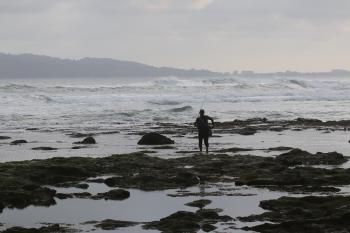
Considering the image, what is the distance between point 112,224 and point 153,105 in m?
59.5

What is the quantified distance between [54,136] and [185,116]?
68.8ft

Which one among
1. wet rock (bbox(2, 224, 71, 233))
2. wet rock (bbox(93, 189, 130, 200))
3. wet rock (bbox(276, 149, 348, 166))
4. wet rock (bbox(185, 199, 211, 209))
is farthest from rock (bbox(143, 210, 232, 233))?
wet rock (bbox(276, 149, 348, 166))

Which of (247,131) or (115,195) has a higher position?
(247,131)

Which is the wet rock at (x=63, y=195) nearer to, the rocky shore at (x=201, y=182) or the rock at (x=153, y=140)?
the rocky shore at (x=201, y=182)

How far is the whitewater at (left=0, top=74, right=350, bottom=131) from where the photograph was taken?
1944 inches

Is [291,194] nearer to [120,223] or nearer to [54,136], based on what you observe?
[120,223]

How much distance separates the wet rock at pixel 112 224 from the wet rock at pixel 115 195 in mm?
2637

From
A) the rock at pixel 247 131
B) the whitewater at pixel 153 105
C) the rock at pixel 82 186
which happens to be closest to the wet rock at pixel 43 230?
the rock at pixel 82 186

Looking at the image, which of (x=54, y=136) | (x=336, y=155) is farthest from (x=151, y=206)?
(x=54, y=136)

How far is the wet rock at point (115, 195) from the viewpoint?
A: 594 inches

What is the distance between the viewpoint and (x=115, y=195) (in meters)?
15.2

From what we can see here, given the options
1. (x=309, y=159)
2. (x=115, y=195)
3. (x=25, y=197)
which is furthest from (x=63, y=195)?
(x=309, y=159)

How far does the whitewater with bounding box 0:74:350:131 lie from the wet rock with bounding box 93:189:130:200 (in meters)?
25.3

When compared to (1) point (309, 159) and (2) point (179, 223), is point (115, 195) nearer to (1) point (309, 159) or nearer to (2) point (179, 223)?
(2) point (179, 223)
